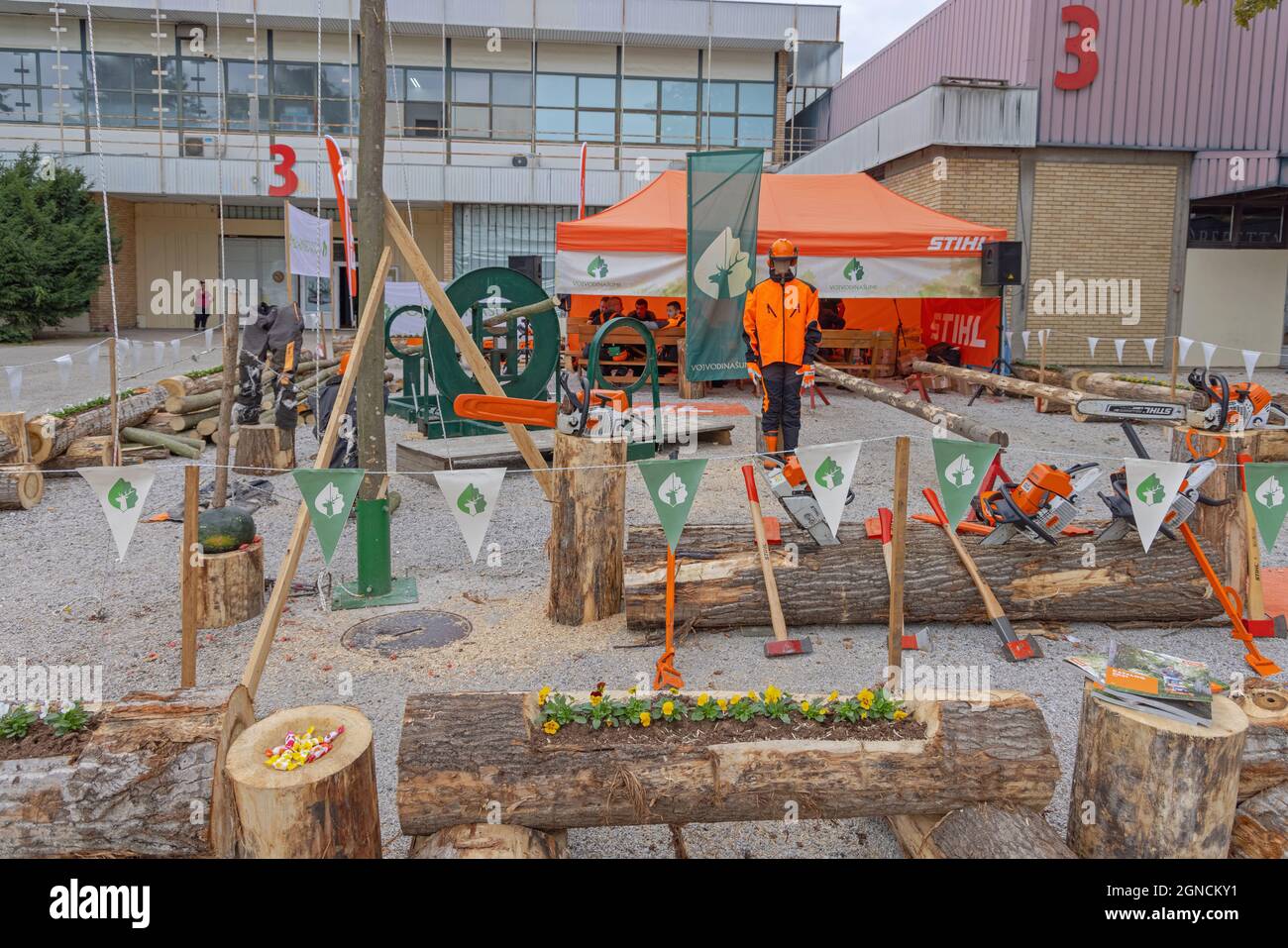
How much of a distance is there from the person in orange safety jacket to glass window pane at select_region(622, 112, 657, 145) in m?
20.5

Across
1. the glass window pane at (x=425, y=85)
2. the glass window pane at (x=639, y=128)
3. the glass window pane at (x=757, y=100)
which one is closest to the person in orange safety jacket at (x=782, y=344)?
the glass window pane at (x=639, y=128)

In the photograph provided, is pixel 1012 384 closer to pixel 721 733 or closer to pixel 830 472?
pixel 830 472

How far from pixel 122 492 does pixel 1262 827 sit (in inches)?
181

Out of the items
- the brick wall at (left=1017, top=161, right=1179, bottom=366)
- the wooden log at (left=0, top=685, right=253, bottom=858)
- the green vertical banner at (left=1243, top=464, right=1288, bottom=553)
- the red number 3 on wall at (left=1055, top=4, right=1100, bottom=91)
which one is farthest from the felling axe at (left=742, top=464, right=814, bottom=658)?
the red number 3 on wall at (left=1055, top=4, right=1100, bottom=91)

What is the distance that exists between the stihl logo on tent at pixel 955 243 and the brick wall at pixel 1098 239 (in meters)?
3.29

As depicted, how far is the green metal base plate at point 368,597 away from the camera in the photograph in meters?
5.88

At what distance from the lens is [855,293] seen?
1402 centimetres

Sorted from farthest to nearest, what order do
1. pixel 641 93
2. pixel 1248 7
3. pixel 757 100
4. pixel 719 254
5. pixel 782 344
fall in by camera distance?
1. pixel 757 100
2. pixel 641 93
3. pixel 719 254
4. pixel 1248 7
5. pixel 782 344

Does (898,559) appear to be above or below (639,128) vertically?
below

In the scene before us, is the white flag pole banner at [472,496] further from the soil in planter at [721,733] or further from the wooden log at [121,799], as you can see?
the wooden log at [121,799]

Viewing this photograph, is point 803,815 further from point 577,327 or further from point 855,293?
point 577,327

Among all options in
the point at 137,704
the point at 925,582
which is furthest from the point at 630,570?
the point at 137,704

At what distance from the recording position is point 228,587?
560 centimetres

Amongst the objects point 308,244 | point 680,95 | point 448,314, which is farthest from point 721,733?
point 680,95
